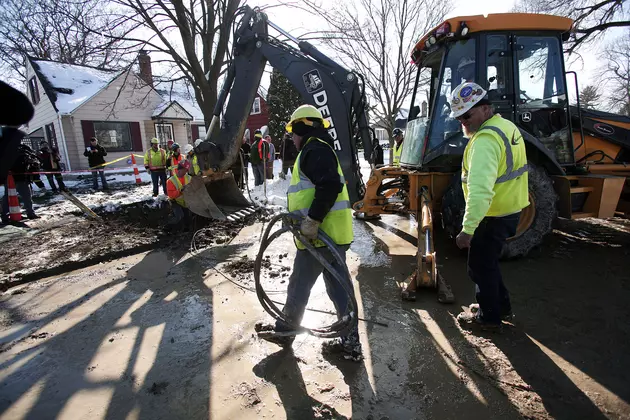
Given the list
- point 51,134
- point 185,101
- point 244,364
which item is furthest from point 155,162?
point 185,101

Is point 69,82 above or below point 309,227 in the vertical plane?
above

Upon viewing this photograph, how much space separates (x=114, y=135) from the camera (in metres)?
17.5

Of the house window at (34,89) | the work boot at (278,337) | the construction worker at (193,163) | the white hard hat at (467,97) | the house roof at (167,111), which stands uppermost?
the house window at (34,89)

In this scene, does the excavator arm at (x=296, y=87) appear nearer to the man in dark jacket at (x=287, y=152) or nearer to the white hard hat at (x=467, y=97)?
the white hard hat at (x=467, y=97)

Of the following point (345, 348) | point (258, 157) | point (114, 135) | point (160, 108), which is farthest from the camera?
point (160, 108)

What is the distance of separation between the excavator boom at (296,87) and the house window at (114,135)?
46.1ft

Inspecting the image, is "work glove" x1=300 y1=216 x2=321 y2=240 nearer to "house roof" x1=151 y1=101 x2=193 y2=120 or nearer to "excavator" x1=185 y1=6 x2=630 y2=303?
"excavator" x1=185 y1=6 x2=630 y2=303

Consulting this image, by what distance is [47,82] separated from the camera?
658 inches

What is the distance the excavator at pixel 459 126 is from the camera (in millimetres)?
4246

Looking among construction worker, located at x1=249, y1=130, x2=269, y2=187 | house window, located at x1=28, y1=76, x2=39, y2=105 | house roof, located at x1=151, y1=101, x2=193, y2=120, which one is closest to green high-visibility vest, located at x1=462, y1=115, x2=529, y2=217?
construction worker, located at x1=249, y1=130, x2=269, y2=187

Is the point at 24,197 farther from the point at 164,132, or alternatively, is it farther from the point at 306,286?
the point at 164,132

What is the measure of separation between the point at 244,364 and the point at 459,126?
146 inches

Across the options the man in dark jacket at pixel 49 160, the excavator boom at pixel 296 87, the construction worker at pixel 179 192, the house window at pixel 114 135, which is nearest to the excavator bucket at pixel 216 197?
the excavator boom at pixel 296 87

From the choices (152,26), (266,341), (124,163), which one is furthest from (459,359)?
(124,163)
